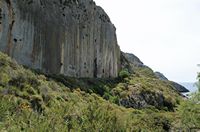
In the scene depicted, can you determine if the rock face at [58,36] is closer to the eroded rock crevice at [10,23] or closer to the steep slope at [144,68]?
the eroded rock crevice at [10,23]

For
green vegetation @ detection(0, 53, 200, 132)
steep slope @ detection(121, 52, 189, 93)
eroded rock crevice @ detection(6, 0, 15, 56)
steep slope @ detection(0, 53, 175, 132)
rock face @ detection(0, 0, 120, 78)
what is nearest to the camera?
steep slope @ detection(0, 53, 175, 132)

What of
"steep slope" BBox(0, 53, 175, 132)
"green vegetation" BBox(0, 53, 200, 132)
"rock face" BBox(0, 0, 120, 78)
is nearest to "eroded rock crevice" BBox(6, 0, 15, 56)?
"rock face" BBox(0, 0, 120, 78)

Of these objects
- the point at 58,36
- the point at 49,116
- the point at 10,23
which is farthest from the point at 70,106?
the point at 58,36

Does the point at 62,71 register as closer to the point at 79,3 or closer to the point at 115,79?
the point at 79,3

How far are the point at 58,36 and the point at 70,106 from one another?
35.6m

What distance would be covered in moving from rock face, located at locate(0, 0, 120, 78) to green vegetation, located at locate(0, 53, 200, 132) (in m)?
2.38

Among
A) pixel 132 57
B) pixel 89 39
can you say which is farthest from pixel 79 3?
pixel 132 57

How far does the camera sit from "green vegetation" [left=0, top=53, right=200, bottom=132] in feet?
43.0

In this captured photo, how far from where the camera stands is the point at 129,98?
198 feet

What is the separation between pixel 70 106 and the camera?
1683 cm

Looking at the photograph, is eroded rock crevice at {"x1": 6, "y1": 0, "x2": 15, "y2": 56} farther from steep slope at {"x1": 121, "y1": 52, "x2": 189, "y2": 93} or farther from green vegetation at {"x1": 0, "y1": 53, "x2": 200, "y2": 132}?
steep slope at {"x1": 121, "y1": 52, "x2": 189, "y2": 93}

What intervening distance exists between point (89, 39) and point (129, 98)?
1054 centimetres

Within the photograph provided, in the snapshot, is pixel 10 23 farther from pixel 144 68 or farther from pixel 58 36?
pixel 144 68

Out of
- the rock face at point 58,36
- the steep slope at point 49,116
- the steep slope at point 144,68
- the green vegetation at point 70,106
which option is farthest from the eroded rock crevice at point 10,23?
the steep slope at point 144,68
